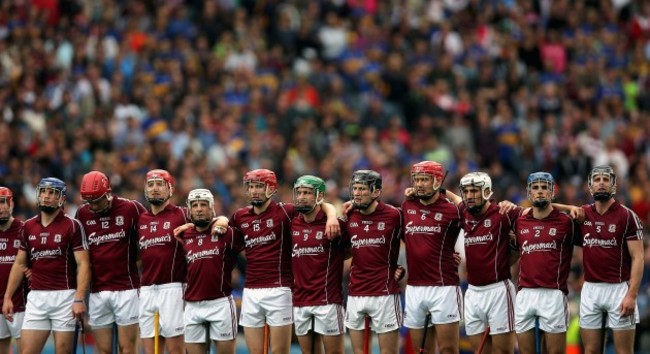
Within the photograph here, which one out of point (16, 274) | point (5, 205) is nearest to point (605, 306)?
point (16, 274)

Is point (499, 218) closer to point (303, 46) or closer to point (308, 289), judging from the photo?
point (308, 289)

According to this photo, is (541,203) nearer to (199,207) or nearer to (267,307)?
(267,307)

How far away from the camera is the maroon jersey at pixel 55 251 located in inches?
779

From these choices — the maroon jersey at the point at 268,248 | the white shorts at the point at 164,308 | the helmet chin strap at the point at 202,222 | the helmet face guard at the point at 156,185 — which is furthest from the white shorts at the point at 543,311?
the helmet face guard at the point at 156,185

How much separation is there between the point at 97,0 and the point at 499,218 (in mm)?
13983

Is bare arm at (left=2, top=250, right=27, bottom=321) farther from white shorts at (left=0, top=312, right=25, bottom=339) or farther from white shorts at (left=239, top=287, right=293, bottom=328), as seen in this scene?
white shorts at (left=239, top=287, right=293, bottom=328)

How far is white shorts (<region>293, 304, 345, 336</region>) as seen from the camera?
62.3 feet

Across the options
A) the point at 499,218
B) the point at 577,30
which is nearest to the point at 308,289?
the point at 499,218

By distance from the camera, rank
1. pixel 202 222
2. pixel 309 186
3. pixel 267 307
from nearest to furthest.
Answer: pixel 309 186
pixel 267 307
pixel 202 222

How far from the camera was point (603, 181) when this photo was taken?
18.6 metres

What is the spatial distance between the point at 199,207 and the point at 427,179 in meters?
2.80

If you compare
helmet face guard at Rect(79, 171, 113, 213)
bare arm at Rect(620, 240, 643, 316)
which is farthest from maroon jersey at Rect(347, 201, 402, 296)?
helmet face guard at Rect(79, 171, 113, 213)

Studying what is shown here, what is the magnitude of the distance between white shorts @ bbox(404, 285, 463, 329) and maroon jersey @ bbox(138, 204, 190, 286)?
2949mm

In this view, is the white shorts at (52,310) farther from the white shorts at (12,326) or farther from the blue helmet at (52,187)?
the blue helmet at (52,187)
